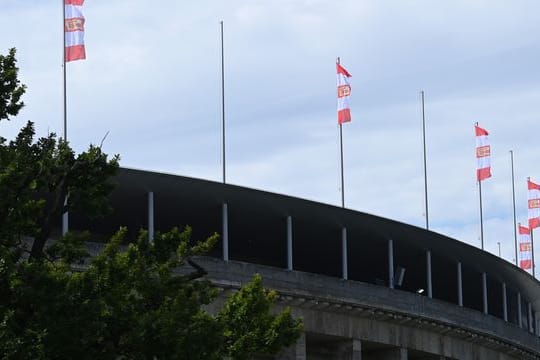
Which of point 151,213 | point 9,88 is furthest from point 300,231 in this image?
point 9,88

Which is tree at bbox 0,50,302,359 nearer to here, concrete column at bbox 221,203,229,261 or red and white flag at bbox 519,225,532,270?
concrete column at bbox 221,203,229,261

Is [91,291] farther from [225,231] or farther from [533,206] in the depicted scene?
[533,206]

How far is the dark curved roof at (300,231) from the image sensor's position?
62.3m

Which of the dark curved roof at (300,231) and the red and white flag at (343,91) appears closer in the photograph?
the dark curved roof at (300,231)

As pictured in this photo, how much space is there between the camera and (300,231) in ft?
231

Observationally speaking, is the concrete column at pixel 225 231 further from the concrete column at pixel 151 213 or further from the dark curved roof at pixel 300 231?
the concrete column at pixel 151 213

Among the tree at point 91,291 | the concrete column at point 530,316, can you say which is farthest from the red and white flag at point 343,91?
the tree at point 91,291

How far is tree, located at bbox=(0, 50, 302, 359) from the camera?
108 feet

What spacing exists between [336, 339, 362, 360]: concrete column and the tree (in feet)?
90.9

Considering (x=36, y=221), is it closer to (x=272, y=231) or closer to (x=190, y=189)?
(x=190, y=189)

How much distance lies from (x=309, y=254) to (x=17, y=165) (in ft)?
139

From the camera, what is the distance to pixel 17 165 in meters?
34.2

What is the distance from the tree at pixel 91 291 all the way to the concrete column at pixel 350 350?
27.7 meters

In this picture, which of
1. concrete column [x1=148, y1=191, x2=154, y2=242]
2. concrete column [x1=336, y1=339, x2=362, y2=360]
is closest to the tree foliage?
concrete column [x1=148, y1=191, x2=154, y2=242]
